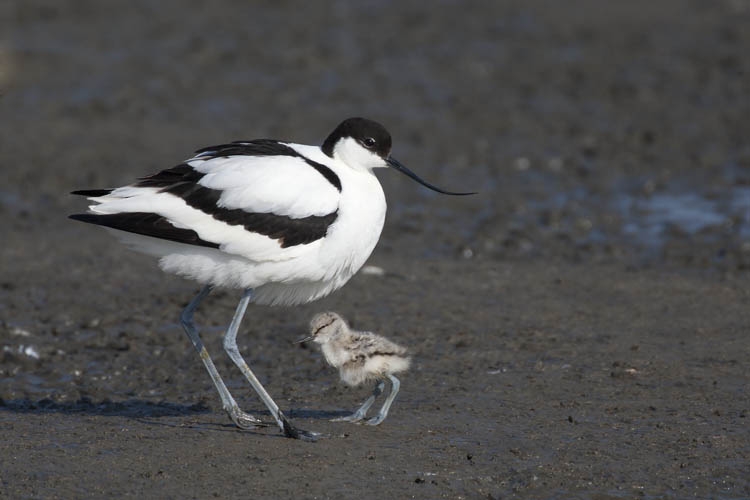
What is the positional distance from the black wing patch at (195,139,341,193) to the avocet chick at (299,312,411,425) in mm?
734

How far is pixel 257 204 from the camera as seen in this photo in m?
5.87

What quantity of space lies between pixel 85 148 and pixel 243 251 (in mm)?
5724

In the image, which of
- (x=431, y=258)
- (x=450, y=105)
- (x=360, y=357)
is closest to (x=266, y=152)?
(x=360, y=357)

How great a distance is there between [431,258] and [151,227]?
3.47 metres

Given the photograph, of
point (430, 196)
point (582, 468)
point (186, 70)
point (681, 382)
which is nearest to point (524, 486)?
point (582, 468)

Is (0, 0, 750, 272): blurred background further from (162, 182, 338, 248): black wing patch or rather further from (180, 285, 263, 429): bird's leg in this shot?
(162, 182, 338, 248): black wing patch

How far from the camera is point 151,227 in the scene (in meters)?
5.81

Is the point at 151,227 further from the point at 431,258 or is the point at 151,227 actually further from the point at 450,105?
the point at 450,105

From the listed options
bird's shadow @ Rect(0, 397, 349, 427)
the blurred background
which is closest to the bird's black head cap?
bird's shadow @ Rect(0, 397, 349, 427)

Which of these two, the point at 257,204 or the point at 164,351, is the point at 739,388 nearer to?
the point at 257,204

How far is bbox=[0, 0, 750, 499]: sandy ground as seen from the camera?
5.63 metres

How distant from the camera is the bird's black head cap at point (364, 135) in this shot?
6.14 meters

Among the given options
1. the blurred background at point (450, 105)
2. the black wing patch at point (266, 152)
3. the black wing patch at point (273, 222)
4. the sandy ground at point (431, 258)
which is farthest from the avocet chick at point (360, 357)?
the blurred background at point (450, 105)

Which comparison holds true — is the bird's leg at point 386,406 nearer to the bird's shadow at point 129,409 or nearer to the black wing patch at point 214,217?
the bird's shadow at point 129,409
